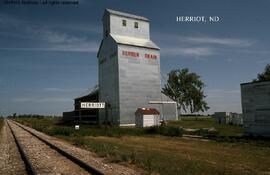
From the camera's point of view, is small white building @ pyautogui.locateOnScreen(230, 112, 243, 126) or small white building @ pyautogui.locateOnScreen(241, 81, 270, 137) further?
small white building @ pyautogui.locateOnScreen(230, 112, 243, 126)

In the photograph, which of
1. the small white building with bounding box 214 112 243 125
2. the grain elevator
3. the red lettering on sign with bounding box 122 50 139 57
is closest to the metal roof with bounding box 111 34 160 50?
the grain elevator

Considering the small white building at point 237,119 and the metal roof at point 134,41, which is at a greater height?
the metal roof at point 134,41

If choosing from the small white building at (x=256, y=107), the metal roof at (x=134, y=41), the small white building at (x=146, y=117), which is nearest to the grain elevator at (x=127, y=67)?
the metal roof at (x=134, y=41)

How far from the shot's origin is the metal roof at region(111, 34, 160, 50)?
50.7 metres

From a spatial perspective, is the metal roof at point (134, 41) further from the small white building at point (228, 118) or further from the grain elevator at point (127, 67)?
the small white building at point (228, 118)

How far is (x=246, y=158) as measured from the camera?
15.1 m

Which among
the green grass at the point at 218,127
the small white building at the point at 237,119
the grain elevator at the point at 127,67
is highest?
the grain elevator at the point at 127,67

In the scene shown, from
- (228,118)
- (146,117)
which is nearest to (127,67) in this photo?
(146,117)

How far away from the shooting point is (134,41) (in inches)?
2064

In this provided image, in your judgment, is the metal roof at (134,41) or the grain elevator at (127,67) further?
the metal roof at (134,41)

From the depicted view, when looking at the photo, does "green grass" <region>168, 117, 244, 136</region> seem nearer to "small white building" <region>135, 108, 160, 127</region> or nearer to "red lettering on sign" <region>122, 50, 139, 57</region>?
"small white building" <region>135, 108, 160, 127</region>

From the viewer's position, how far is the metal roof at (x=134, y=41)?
166 feet

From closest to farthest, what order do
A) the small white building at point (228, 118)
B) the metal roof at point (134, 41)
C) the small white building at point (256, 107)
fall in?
the small white building at point (256, 107) → the small white building at point (228, 118) → the metal roof at point (134, 41)

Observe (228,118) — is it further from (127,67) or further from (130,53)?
(130,53)
